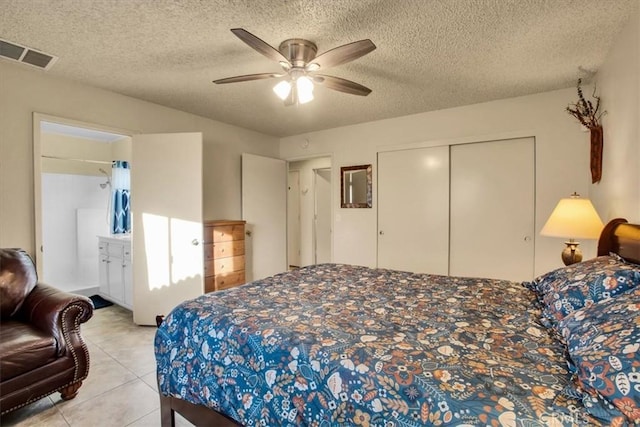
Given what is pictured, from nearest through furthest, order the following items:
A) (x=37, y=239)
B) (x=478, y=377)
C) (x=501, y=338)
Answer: (x=478, y=377)
(x=501, y=338)
(x=37, y=239)

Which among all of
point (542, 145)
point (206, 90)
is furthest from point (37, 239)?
point (542, 145)

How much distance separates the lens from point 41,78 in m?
2.62

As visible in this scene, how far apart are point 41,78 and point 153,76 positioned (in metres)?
0.93

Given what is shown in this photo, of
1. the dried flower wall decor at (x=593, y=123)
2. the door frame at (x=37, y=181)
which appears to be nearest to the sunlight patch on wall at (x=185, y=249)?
the door frame at (x=37, y=181)

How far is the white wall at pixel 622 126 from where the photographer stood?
5.82 ft

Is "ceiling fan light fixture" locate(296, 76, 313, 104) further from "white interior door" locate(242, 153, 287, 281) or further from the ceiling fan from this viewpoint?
"white interior door" locate(242, 153, 287, 281)

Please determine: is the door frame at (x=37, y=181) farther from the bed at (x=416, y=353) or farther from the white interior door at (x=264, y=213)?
the white interior door at (x=264, y=213)

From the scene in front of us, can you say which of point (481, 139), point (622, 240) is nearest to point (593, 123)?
point (481, 139)

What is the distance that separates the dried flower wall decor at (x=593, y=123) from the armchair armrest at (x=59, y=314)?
4.04 meters

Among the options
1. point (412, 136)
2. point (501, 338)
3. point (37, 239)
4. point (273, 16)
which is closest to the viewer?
point (501, 338)

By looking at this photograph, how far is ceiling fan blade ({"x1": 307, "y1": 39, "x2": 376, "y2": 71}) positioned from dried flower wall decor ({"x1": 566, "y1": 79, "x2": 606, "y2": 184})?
2.12 meters

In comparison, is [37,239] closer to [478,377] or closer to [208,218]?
[208,218]

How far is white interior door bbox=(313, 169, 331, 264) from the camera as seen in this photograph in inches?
227

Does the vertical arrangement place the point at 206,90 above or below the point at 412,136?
above
